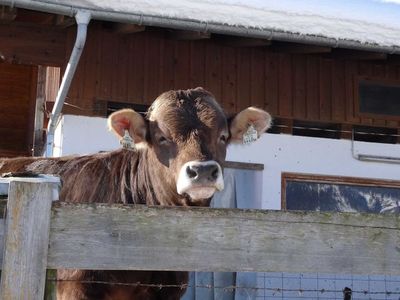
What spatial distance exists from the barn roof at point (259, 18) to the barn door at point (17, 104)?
415 centimetres

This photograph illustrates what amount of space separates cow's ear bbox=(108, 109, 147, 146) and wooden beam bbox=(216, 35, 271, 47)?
3.56m

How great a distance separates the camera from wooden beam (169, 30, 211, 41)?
26.0ft

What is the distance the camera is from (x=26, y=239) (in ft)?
8.53

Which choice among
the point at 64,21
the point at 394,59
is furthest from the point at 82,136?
the point at 394,59

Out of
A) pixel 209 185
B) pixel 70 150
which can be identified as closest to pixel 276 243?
pixel 209 185

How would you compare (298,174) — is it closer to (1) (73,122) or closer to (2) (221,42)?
(2) (221,42)

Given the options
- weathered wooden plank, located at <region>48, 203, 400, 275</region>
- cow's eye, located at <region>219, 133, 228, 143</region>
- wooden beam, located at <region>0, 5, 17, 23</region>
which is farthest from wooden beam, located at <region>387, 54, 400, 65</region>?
weathered wooden plank, located at <region>48, 203, 400, 275</region>

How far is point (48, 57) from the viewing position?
8.23 metres

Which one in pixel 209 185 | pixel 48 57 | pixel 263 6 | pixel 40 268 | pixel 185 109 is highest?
pixel 263 6

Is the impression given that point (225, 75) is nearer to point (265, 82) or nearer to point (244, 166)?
point (265, 82)

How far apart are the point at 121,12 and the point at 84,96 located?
4.38 ft

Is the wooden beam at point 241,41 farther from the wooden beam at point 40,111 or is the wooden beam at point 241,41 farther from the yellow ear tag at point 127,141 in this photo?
the yellow ear tag at point 127,141

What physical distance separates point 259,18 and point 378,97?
2341mm

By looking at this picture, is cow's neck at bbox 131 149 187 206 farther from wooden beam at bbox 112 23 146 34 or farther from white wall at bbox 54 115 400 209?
wooden beam at bbox 112 23 146 34
